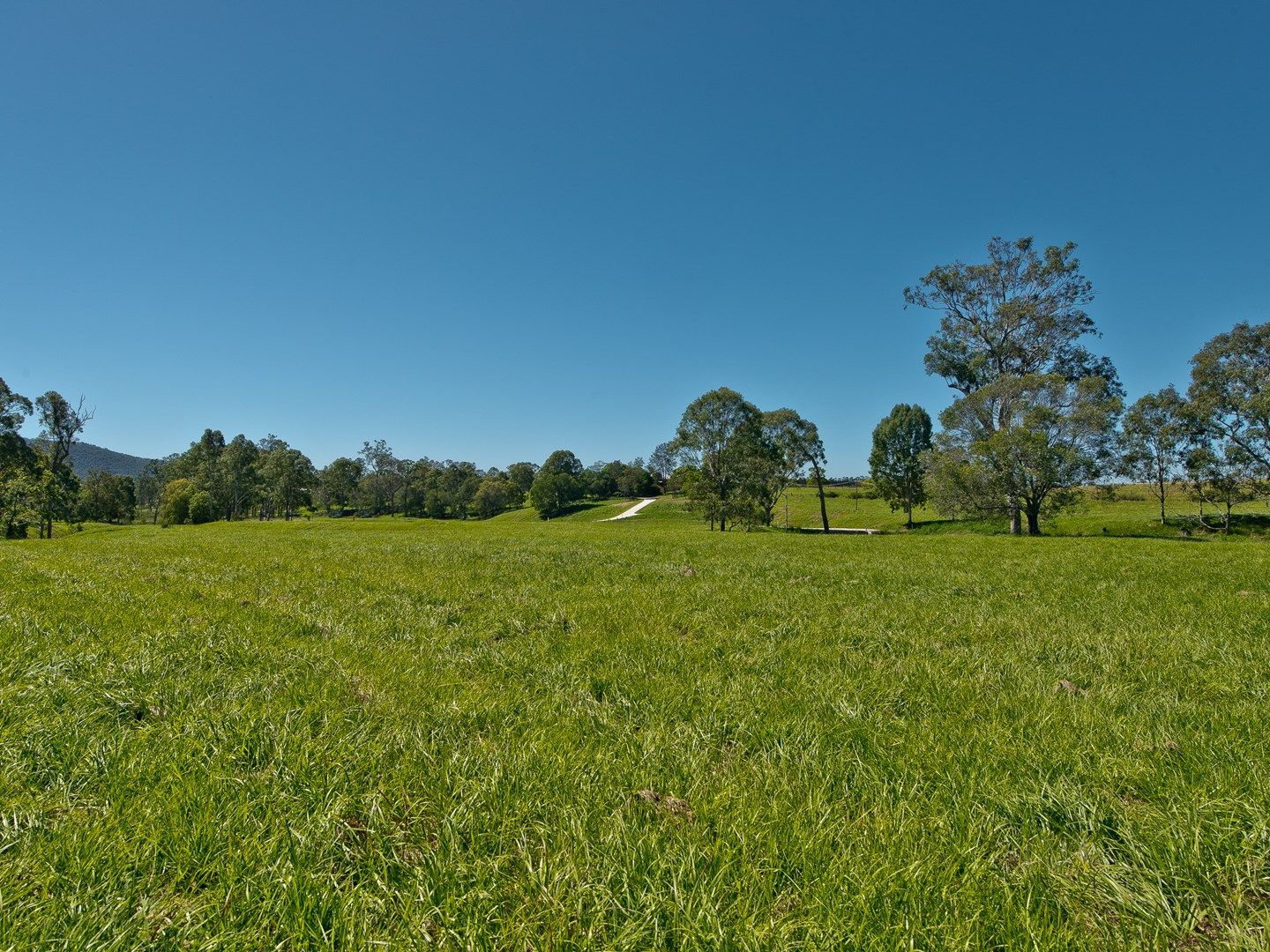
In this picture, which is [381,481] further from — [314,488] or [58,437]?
[58,437]

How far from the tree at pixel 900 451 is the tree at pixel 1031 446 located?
2337 cm

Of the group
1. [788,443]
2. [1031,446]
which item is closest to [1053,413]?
[1031,446]

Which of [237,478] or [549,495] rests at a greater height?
[237,478]

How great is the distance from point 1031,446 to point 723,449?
85.6ft

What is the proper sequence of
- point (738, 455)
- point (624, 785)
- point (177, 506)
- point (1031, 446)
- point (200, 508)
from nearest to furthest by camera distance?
point (624, 785) → point (1031, 446) → point (738, 455) → point (200, 508) → point (177, 506)

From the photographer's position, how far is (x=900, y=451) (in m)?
66.8

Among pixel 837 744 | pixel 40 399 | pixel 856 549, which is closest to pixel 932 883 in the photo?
pixel 837 744

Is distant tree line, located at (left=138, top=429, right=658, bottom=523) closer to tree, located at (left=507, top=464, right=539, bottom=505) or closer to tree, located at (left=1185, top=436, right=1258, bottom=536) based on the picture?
tree, located at (left=507, top=464, right=539, bottom=505)

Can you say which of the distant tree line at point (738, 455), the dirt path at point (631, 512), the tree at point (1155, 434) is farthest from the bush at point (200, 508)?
the tree at point (1155, 434)

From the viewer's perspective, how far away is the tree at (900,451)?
217 ft

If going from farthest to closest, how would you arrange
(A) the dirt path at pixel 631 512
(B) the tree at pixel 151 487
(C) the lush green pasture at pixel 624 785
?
1. (B) the tree at pixel 151 487
2. (A) the dirt path at pixel 631 512
3. (C) the lush green pasture at pixel 624 785

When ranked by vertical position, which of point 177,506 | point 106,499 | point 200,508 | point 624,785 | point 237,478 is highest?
point 237,478

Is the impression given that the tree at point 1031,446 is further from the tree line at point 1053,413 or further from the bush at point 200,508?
the bush at point 200,508

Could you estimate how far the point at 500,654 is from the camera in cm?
642
